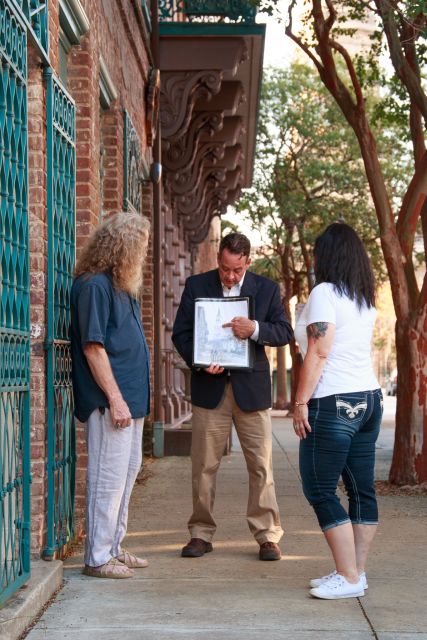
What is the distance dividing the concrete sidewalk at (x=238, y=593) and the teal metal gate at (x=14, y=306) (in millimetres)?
404

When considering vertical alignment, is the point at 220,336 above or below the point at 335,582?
above

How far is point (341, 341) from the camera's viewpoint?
5.97m

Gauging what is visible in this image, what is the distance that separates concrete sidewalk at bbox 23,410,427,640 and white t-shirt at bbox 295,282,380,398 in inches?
43.5

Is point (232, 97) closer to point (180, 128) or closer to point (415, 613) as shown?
point (180, 128)

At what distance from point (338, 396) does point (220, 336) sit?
133 centimetres

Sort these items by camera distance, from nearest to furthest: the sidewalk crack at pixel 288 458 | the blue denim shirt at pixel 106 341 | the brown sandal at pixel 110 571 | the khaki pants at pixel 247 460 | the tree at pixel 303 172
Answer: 1. the blue denim shirt at pixel 106 341
2. the brown sandal at pixel 110 571
3. the khaki pants at pixel 247 460
4. the sidewalk crack at pixel 288 458
5. the tree at pixel 303 172

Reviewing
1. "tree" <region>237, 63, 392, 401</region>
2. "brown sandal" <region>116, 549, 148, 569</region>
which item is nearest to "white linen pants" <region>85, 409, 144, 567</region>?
"brown sandal" <region>116, 549, 148, 569</region>

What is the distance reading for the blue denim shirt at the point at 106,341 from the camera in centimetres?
631

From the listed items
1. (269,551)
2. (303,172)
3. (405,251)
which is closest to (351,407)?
(269,551)

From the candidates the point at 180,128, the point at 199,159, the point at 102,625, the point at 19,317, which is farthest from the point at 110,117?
the point at 199,159

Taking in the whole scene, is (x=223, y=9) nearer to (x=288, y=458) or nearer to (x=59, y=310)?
(x=288, y=458)

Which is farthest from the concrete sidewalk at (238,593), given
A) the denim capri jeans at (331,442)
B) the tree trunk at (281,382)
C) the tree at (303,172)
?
the tree trunk at (281,382)

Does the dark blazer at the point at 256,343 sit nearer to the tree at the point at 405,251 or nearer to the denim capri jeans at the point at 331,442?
the denim capri jeans at the point at 331,442

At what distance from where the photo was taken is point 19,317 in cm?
565
